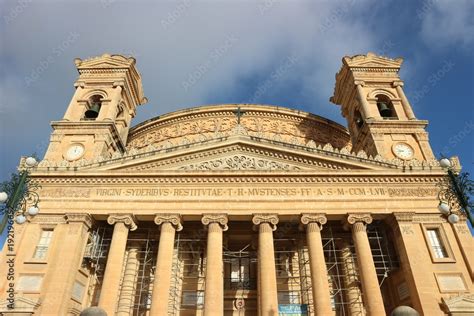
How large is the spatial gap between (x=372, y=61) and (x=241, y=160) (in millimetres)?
14130

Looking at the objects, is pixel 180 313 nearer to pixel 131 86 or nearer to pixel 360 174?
pixel 360 174

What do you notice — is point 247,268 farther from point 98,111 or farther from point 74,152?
point 98,111

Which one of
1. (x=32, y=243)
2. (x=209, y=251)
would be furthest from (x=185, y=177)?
(x=32, y=243)

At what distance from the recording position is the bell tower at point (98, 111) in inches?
877

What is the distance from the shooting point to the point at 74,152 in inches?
869

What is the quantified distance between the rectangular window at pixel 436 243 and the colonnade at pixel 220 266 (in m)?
3.08

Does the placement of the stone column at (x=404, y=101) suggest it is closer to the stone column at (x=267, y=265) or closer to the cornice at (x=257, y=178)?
the cornice at (x=257, y=178)

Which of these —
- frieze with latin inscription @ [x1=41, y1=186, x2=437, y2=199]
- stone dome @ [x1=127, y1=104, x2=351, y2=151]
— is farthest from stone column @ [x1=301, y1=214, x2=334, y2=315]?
stone dome @ [x1=127, y1=104, x2=351, y2=151]

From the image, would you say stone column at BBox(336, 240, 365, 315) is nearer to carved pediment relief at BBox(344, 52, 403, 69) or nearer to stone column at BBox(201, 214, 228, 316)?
stone column at BBox(201, 214, 228, 316)

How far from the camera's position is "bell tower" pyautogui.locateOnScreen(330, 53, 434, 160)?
2212 cm

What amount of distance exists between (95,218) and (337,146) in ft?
65.3

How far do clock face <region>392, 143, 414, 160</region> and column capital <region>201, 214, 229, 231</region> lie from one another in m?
11.3

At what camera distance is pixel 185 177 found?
753 inches

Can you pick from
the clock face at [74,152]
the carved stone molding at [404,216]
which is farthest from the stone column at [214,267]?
the clock face at [74,152]
